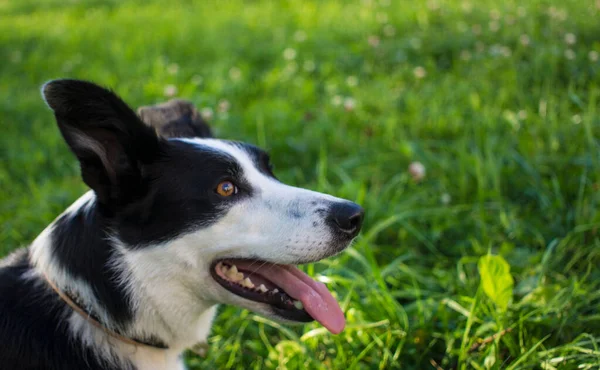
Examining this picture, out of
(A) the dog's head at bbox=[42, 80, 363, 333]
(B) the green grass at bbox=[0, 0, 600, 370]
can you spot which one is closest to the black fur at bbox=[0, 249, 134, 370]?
(A) the dog's head at bbox=[42, 80, 363, 333]

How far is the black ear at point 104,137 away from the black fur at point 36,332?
0.37m

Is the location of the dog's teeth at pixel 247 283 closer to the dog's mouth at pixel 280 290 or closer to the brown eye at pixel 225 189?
the dog's mouth at pixel 280 290

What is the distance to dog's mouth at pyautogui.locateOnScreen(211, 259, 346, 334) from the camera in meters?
2.04

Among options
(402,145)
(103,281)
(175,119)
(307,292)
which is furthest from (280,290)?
(402,145)

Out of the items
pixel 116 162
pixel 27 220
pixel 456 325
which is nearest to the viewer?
pixel 116 162

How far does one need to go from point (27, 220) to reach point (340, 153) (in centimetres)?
203

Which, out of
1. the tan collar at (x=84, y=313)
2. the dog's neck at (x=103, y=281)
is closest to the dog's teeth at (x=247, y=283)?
the dog's neck at (x=103, y=281)

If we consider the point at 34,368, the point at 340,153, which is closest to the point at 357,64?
the point at 340,153

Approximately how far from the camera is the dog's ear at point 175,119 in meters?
2.51

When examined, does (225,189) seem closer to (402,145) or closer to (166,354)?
(166,354)

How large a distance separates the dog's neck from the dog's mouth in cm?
16

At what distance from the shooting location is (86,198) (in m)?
2.10

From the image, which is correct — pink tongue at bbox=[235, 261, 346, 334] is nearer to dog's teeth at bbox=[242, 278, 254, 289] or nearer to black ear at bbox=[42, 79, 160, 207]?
dog's teeth at bbox=[242, 278, 254, 289]

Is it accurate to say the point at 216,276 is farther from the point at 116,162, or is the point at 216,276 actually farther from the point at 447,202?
the point at 447,202
